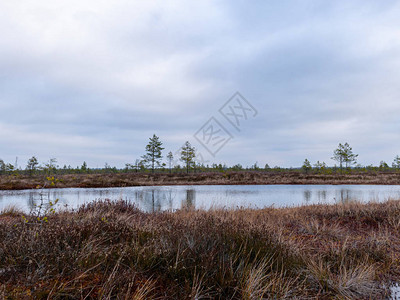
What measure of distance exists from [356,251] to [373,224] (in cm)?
445

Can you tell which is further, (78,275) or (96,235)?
(96,235)

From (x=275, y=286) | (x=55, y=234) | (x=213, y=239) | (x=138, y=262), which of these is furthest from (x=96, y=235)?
(x=275, y=286)

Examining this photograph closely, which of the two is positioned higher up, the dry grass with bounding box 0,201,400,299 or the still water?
the dry grass with bounding box 0,201,400,299

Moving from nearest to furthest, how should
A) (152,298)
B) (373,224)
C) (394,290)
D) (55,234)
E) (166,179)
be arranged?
(152,298), (394,290), (55,234), (373,224), (166,179)

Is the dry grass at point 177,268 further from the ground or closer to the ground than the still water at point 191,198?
further from the ground

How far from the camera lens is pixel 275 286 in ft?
10.4

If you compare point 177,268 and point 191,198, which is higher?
point 177,268

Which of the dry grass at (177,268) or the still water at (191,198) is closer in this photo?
the dry grass at (177,268)

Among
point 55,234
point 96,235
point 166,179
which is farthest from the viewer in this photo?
point 166,179

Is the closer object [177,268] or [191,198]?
→ [177,268]

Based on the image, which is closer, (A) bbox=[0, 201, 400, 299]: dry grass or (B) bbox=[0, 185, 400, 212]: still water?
(A) bbox=[0, 201, 400, 299]: dry grass

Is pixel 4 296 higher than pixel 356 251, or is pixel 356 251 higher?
pixel 4 296

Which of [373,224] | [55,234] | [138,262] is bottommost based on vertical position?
[373,224]

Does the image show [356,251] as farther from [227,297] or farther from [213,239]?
[227,297]
